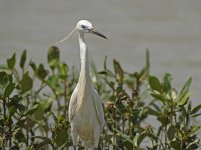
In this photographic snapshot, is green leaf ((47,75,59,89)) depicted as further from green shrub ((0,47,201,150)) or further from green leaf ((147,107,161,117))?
green leaf ((147,107,161,117))

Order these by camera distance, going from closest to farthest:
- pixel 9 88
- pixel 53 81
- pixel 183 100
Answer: pixel 9 88, pixel 183 100, pixel 53 81

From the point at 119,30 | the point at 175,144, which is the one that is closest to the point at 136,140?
the point at 175,144

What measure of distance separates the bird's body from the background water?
3.30 metres

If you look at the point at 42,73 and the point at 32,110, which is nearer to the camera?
the point at 32,110

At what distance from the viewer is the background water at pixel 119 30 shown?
31.2 feet

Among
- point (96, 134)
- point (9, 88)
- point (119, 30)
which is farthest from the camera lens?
point (119, 30)

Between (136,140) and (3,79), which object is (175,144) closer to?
(136,140)

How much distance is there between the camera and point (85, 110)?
17.9 feet

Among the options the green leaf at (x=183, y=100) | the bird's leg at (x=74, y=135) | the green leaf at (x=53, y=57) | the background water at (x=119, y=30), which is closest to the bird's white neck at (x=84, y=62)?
the bird's leg at (x=74, y=135)

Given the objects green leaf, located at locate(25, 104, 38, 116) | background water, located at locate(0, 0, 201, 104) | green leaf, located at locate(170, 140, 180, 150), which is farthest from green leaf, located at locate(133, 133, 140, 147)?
background water, located at locate(0, 0, 201, 104)

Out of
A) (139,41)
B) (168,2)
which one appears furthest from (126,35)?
(168,2)

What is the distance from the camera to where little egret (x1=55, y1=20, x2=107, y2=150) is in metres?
5.32

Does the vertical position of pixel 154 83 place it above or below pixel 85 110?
above

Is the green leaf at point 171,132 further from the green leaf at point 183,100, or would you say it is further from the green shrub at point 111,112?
the green leaf at point 183,100
